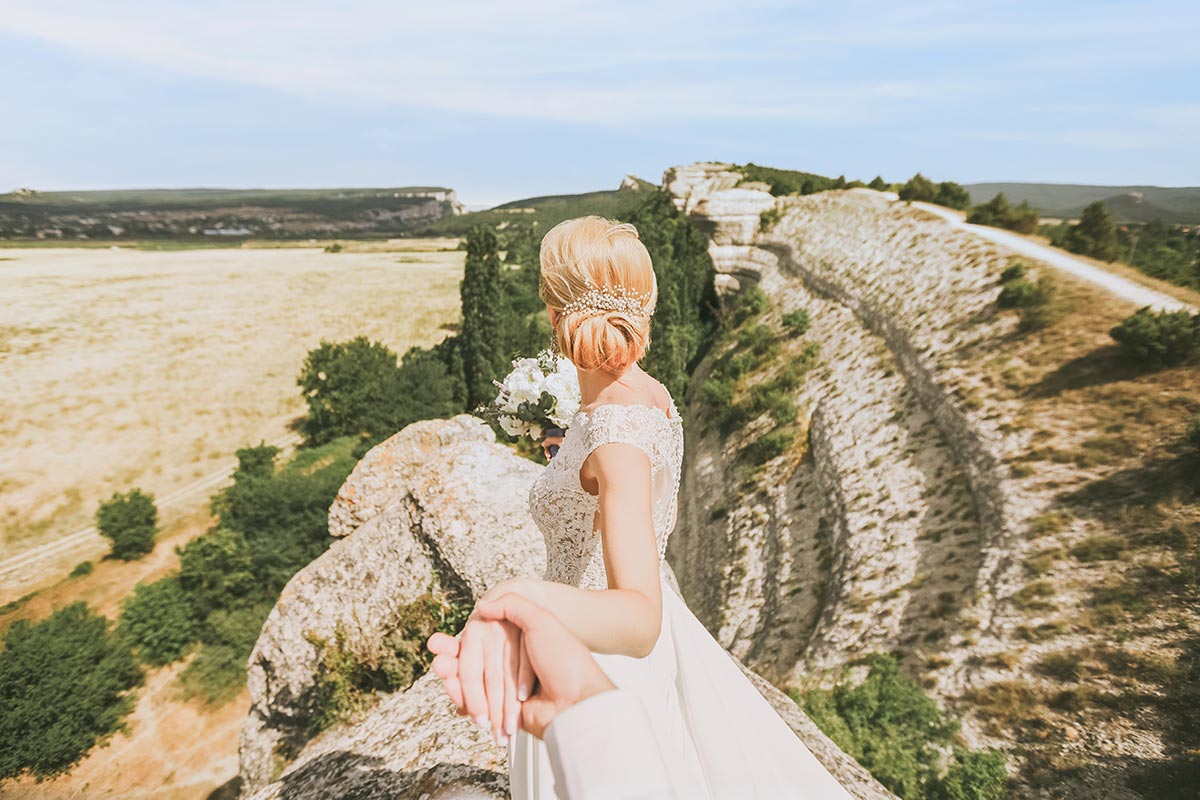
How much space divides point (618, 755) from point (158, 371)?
70828mm


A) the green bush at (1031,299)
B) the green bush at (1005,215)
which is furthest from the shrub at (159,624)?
the green bush at (1005,215)

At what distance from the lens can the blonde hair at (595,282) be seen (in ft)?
8.41

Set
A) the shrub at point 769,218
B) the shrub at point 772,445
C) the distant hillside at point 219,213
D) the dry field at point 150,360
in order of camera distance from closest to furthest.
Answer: the shrub at point 772,445, the dry field at point 150,360, the shrub at point 769,218, the distant hillside at point 219,213

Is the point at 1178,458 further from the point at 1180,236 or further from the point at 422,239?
the point at 422,239

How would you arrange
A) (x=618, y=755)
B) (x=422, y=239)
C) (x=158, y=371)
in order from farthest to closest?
(x=422, y=239) < (x=158, y=371) < (x=618, y=755)

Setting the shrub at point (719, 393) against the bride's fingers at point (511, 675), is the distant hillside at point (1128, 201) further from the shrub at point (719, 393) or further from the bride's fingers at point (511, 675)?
the bride's fingers at point (511, 675)

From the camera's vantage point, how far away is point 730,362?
27875 mm

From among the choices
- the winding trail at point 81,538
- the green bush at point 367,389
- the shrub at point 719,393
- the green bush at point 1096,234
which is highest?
the green bush at point 1096,234

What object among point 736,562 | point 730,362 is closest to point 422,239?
point 730,362

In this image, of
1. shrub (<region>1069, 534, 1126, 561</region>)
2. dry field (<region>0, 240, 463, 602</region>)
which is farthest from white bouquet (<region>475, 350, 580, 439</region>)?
dry field (<region>0, 240, 463, 602</region>)

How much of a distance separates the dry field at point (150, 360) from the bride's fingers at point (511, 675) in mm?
40677

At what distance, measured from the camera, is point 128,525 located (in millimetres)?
30344

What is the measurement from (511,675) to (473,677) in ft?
0.37

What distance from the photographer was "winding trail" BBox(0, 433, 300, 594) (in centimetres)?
3047
